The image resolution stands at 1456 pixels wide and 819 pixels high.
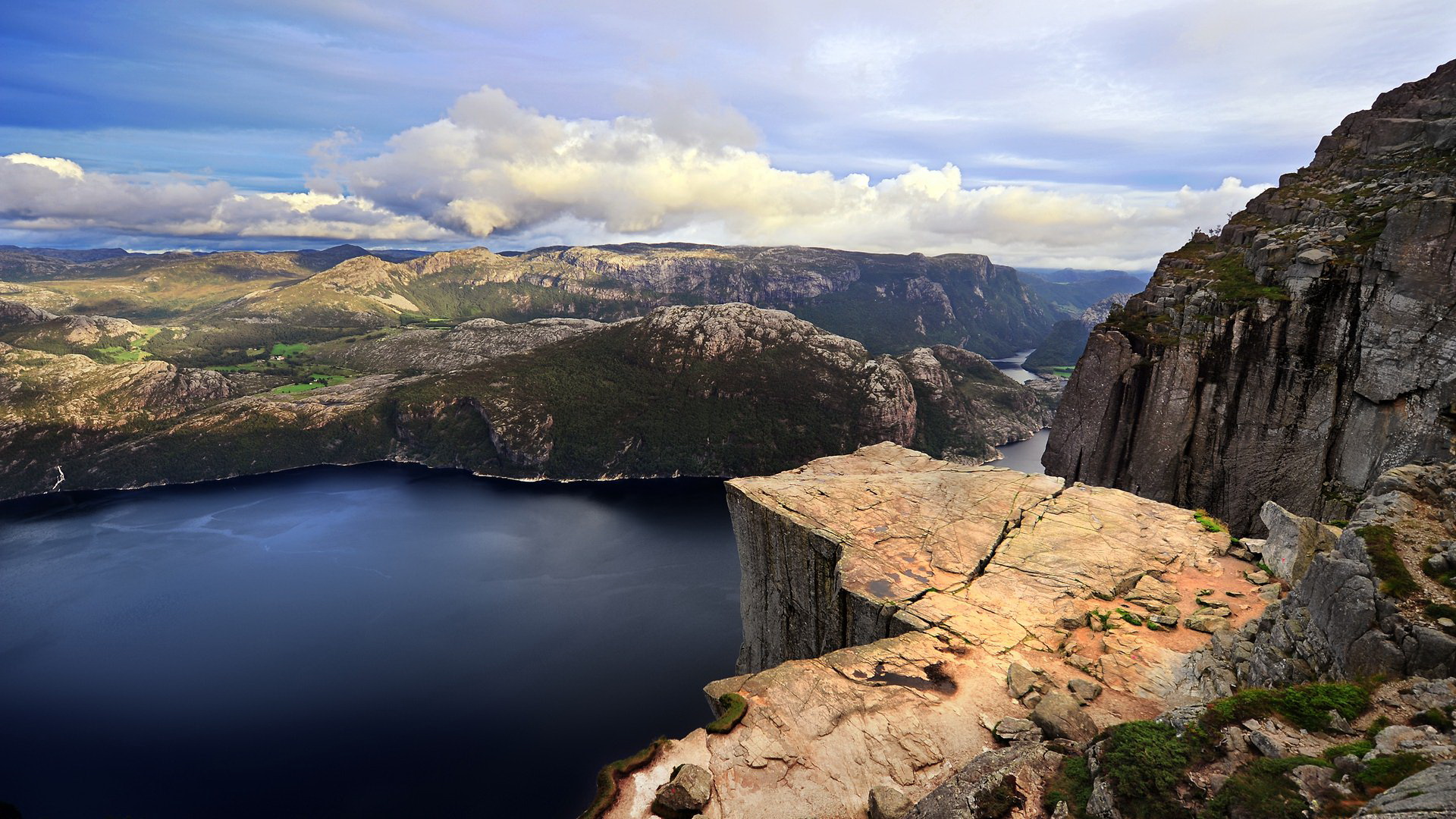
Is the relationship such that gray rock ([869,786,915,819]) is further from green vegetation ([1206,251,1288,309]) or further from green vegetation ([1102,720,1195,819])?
green vegetation ([1206,251,1288,309])

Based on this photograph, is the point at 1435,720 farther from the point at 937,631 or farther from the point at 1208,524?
the point at 1208,524

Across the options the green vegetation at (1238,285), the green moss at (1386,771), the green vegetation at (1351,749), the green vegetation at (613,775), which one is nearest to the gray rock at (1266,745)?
the green vegetation at (1351,749)

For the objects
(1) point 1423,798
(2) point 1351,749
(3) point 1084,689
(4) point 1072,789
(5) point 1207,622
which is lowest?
(3) point 1084,689

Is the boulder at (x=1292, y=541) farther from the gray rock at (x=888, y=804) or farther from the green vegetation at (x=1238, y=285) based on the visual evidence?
the green vegetation at (x=1238, y=285)

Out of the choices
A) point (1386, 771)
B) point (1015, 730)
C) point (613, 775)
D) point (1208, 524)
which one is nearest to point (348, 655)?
point (613, 775)

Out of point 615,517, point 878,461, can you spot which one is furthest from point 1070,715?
point 615,517

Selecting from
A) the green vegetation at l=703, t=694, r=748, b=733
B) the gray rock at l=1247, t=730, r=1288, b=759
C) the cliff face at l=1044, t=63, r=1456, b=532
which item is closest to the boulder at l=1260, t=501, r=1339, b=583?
the cliff face at l=1044, t=63, r=1456, b=532
